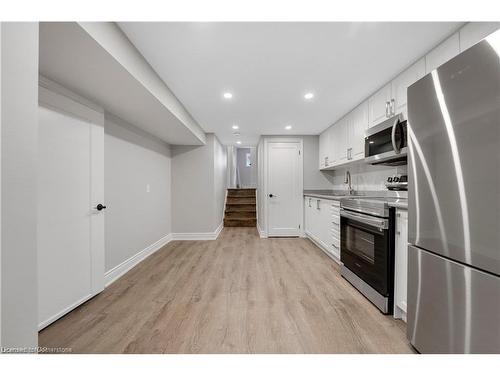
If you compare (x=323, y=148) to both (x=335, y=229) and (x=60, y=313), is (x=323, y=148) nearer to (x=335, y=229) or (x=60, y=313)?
(x=335, y=229)

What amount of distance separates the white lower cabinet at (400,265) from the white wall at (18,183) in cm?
210

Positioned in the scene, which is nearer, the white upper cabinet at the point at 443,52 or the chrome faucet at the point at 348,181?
the white upper cabinet at the point at 443,52

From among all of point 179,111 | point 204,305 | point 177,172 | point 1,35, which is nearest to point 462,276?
point 204,305

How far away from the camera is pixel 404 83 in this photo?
1.96 m

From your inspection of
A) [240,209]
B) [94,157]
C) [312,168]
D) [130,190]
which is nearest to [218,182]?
[240,209]

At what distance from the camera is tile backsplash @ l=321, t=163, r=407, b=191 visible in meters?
2.67

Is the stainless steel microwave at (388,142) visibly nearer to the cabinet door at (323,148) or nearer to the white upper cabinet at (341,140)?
the white upper cabinet at (341,140)

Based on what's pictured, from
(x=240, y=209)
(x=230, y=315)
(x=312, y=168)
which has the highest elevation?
(x=312, y=168)

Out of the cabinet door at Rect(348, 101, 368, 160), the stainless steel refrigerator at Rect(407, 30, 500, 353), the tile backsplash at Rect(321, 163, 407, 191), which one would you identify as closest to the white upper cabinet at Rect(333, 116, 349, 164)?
the cabinet door at Rect(348, 101, 368, 160)

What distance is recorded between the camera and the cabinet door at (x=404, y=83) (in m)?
1.79

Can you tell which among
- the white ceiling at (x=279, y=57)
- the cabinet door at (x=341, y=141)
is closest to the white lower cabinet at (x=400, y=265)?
the white ceiling at (x=279, y=57)

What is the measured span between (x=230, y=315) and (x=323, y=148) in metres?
3.53

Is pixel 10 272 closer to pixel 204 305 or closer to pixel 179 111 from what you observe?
pixel 204 305
